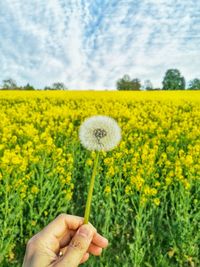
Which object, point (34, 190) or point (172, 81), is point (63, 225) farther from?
point (172, 81)

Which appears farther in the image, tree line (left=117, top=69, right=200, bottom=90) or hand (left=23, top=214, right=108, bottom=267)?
tree line (left=117, top=69, right=200, bottom=90)

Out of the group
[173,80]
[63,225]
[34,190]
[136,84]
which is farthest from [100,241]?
[173,80]

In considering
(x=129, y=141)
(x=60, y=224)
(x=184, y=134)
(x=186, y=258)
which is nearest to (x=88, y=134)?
(x=60, y=224)

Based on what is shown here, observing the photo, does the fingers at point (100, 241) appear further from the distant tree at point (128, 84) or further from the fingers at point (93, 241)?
the distant tree at point (128, 84)

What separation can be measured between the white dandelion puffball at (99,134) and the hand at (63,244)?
0.27m

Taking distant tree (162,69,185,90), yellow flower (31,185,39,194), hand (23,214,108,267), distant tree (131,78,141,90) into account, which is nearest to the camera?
hand (23,214,108,267)

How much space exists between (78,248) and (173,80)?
60566 mm

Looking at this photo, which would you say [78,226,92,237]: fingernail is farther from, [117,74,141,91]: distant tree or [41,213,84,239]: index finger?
[117,74,141,91]: distant tree

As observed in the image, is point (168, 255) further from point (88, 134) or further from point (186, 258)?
point (88, 134)

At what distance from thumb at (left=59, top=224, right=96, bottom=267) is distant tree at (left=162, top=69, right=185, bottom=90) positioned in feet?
188

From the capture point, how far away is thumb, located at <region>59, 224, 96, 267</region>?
1.42 m

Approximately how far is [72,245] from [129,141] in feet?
17.6

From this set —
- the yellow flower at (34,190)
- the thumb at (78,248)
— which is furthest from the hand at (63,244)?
the yellow flower at (34,190)

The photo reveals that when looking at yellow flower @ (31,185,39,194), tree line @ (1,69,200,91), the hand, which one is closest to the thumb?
the hand
